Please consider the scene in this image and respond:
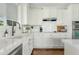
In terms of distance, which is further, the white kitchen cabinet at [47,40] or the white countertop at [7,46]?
the white kitchen cabinet at [47,40]

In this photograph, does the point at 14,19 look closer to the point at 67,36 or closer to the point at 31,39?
the point at 31,39

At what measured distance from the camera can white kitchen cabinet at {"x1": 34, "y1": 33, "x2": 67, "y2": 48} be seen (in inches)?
97.0

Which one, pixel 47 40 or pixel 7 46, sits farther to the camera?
pixel 47 40

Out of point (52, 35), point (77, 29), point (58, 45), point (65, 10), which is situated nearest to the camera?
point (58, 45)

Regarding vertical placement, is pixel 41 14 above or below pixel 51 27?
above

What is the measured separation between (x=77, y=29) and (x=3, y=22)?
5.63 feet

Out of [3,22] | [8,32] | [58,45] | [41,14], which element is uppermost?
[41,14]

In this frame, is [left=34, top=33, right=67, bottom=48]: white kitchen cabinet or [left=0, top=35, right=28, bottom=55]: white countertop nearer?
[left=0, top=35, right=28, bottom=55]: white countertop

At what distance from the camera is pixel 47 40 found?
2674 mm

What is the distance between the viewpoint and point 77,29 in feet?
10.1

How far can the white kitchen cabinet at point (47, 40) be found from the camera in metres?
2.46
